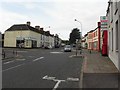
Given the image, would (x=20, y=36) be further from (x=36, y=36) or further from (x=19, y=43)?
(x=36, y=36)

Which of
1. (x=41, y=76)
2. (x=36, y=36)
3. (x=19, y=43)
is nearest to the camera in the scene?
(x=41, y=76)

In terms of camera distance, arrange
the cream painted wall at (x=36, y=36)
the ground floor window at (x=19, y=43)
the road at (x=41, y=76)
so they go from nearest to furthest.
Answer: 1. the road at (x=41, y=76)
2. the ground floor window at (x=19, y=43)
3. the cream painted wall at (x=36, y=36)

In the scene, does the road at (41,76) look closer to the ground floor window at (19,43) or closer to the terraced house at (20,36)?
the terraced house at (20,36)

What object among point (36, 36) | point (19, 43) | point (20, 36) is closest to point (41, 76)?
point (20, 36)

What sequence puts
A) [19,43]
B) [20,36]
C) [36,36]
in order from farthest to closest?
[36,36] → [19,43] → [20,36]

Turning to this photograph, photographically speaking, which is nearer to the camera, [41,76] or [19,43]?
[41,76]

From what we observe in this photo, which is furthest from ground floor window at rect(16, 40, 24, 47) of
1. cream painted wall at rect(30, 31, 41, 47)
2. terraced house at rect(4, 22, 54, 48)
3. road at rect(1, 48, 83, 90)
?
road at rect(1, 48, 83, 90)

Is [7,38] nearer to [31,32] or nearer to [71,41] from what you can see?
[31,32]

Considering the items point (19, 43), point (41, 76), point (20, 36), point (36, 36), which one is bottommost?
point (41, 76)

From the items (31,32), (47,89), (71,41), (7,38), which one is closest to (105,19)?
(47,89)

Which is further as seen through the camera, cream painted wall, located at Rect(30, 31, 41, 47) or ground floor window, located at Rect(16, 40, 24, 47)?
cream painted wall, located at Rect(30, 31, 41, 47)

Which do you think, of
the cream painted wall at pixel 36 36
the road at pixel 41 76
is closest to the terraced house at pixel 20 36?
the cream painted wall at pixel 36 36

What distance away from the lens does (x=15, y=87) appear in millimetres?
8891

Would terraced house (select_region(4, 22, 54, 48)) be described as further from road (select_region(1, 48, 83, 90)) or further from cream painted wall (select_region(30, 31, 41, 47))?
road (select_region(1, 48, 83, 90))
